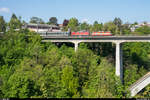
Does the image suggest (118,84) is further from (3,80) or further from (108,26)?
(108,26)

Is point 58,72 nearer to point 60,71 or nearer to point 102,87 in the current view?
point 60,71

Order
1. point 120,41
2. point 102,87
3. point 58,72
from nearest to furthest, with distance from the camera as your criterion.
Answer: point 102,87
point 58,72
point 120,41

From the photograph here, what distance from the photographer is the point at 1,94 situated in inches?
762

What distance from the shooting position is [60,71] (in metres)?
24.7

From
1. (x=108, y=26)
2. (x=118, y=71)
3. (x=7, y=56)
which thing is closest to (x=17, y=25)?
(x=108, y=26)

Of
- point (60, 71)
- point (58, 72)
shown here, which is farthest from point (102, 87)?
point (60, 71)

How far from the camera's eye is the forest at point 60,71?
762 inches

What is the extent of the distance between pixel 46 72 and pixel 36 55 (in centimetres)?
590

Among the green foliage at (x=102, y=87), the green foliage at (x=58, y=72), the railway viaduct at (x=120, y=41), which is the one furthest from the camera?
the railway viaduct at (x=120, y=41)

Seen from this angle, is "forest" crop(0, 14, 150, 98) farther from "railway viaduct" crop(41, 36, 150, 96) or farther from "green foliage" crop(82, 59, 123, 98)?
"railway viaduct" crop(41, 36, 150, 96)

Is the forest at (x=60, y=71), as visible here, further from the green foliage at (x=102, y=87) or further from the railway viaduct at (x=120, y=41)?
the railway viaduct at (x=120, y=41)

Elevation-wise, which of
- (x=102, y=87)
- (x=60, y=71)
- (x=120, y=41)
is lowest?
(x=102, y=87)

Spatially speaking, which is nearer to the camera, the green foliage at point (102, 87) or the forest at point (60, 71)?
the forest at point (60, 71)

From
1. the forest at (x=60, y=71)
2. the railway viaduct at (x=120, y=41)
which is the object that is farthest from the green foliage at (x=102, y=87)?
the railway viaduct at (x=120, y=41)
